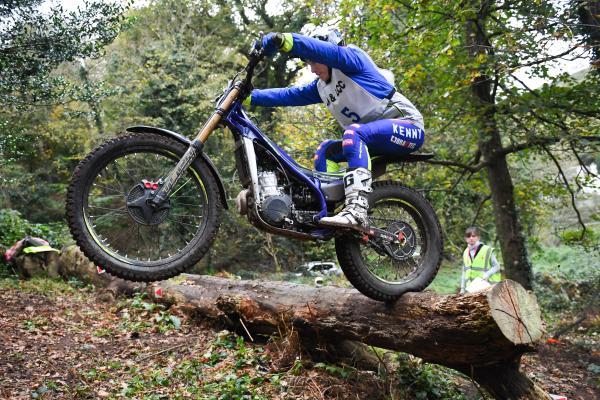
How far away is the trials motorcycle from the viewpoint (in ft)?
10.9

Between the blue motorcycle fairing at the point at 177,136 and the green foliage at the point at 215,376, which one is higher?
the blue motorcycle fairing at the point at 177,136

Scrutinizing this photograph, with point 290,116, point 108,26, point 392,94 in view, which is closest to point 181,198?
point 392,94

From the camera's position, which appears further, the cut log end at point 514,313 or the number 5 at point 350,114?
the number 5 at point 350,114

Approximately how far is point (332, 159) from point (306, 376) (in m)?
2.42

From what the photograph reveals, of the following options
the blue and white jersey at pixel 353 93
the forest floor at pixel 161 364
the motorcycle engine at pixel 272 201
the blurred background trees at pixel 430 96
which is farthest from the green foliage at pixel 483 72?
the motorcycle engine at pixel 272 201

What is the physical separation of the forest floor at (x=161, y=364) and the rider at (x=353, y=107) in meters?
2.24

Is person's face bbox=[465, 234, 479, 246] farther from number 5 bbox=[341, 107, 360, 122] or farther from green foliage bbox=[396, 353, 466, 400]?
number 5 bbox=[341, 107, 360, 122]

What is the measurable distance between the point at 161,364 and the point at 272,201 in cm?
317

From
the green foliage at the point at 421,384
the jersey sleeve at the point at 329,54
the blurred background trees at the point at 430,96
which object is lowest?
the green foliage at the point at 421,384

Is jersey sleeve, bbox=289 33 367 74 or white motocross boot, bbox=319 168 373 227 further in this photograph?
white motocross boot, bbox=319 168 373 227

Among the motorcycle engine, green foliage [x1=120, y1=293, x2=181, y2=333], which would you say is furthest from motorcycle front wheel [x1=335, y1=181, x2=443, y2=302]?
green foliage [x1=120, y1=293, x2=181, y2=333]

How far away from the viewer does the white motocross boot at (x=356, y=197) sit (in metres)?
3.85

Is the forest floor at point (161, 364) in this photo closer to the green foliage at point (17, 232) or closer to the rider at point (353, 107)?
the rider at point (353, 107)

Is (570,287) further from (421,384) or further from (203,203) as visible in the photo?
(203,203)
